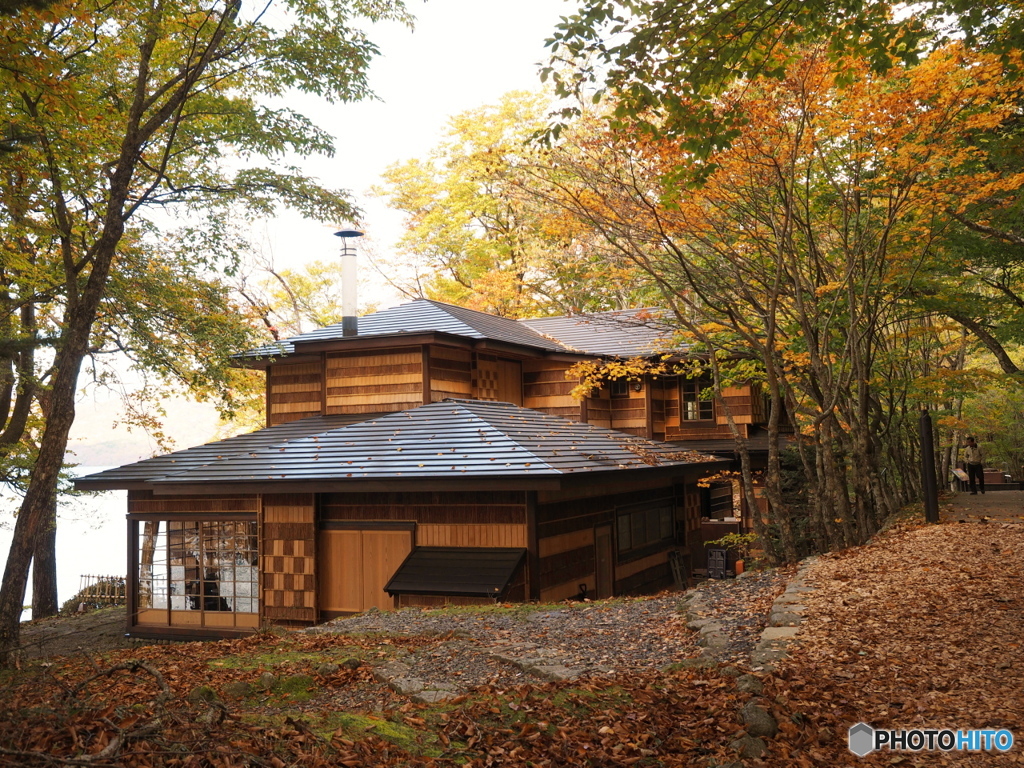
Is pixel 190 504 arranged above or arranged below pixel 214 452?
below

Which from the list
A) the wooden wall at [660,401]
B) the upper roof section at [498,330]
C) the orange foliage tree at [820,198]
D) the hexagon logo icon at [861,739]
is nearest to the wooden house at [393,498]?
the upper roof section at [498,330]

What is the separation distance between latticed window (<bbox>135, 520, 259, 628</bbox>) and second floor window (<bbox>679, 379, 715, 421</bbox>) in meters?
14.7

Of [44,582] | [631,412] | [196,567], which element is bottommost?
[44,582]

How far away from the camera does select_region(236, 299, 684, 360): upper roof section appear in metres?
17.5

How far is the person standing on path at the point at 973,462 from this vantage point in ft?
57.3

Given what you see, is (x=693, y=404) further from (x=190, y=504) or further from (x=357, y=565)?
(x=190, y=504)

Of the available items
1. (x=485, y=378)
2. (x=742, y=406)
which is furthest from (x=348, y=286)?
(x=742, y=406)

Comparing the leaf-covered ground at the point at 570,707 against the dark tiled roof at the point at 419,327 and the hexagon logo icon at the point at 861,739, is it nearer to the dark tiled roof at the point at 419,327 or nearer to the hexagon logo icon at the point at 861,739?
the hexagon logo icon at the point at 861,739

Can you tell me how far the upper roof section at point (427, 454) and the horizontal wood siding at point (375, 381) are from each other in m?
1.56

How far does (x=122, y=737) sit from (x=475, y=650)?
4.10 m

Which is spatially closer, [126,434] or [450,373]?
[450,373]

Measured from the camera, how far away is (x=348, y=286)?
18250mm

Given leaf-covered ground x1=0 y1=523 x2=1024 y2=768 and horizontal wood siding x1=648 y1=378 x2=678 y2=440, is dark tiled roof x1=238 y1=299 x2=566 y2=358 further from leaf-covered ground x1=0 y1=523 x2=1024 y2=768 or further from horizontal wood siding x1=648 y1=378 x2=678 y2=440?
leaf-covered ground x1=0 y1=523 x2=1024 y2=768

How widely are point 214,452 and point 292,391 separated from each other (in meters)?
2.85
